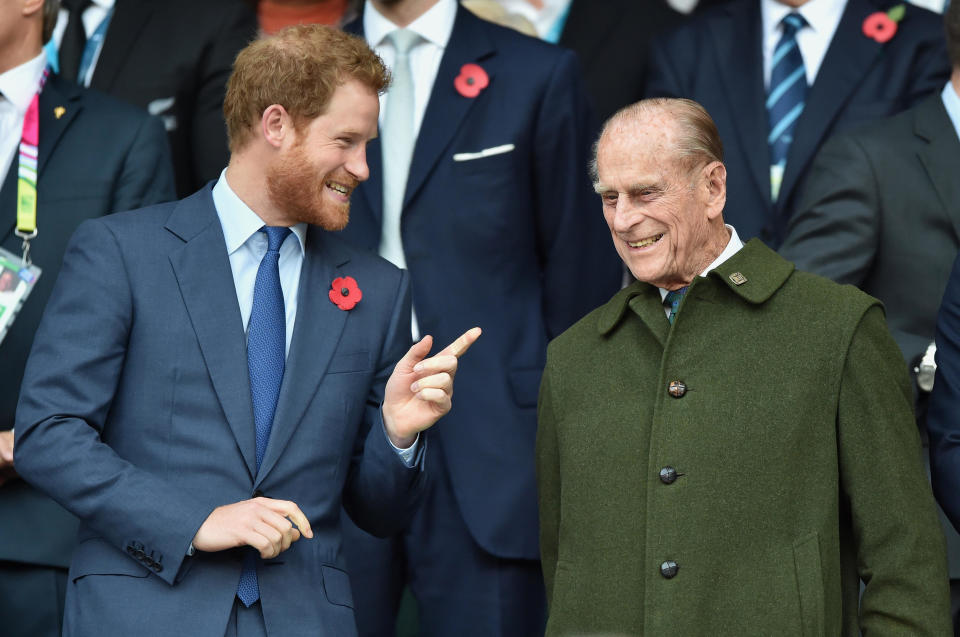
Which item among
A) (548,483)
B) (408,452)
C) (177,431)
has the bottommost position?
(548,483)

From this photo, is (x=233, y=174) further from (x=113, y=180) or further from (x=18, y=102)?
(x=18, y=102)

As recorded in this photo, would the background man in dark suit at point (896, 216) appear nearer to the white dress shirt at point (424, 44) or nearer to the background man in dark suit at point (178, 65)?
the white dress shirt at point (424, 44)

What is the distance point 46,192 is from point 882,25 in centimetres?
251

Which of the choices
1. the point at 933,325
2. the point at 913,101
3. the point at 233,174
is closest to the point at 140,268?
the point at 233,174

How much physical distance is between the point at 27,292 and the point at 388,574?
124cm

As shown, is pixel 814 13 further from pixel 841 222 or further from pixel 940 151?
pixel 841 222

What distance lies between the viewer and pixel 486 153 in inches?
170

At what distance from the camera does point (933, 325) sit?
162 inches

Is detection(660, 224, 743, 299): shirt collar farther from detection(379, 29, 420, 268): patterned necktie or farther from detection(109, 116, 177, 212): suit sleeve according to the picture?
detection(109, 116, 177, 212): suit sleeve

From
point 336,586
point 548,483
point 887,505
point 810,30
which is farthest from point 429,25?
point 887,505

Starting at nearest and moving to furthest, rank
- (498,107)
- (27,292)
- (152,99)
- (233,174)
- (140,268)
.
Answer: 1. (140,268)
2. (233,174)
3. (27,292)
4. (498,107)
5. (152,99)

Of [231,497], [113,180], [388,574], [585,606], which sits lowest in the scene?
[388,574]

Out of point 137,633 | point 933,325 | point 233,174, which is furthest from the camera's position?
point 933,325

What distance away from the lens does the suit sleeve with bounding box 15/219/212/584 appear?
10.0 ft
